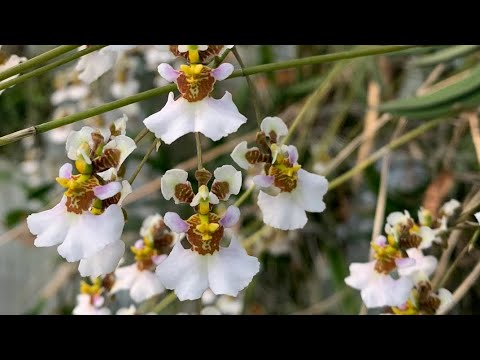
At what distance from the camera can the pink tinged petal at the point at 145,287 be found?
53 cm

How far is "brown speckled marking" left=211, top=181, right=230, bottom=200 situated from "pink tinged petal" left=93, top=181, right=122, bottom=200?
6 cm

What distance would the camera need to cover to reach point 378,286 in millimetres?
469

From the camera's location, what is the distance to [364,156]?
979 millimetres

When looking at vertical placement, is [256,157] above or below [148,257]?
above

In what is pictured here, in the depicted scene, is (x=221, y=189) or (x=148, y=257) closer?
(x=221, y=189)

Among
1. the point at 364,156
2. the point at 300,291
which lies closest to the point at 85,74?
the point at 364,156

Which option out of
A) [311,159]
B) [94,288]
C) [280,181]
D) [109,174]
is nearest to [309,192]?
[280,181]

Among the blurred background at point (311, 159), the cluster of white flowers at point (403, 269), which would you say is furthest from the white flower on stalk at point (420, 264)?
the blurred background at point (311, 159)

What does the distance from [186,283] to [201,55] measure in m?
0.13

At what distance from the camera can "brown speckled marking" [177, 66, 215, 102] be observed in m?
0.38

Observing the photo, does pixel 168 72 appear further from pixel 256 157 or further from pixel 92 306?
pixel 92 306

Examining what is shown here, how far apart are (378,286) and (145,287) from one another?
0.18 metres

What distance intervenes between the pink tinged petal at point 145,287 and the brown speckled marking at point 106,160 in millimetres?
171

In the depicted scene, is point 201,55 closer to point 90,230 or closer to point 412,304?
point 90,230
